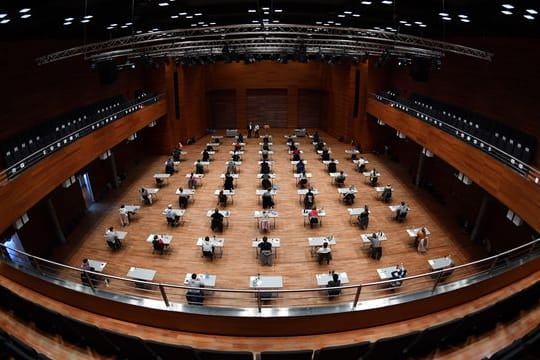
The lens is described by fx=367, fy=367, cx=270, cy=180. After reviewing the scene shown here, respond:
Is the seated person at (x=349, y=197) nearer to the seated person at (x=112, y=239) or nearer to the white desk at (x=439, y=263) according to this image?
the white desk at (x=439, y=263)

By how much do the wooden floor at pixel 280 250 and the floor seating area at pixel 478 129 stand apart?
3.90m

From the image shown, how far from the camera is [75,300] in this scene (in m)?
7.21

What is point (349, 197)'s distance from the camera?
17000mm

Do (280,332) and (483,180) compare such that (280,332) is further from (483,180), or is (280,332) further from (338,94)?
(338,94)

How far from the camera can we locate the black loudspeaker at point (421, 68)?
14.4m

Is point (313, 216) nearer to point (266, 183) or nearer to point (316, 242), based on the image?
point (316, 242)

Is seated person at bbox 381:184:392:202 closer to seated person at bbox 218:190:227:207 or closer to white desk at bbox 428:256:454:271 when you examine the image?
white desk at bbox 428:256:454:271

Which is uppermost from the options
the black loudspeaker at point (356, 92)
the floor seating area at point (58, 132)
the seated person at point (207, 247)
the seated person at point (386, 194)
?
the floor seating area at point (58, 132)

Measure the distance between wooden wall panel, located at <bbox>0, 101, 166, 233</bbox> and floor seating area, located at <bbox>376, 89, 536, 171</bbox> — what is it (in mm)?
14216

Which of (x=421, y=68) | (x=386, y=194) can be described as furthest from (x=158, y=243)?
(x=421, y=68)

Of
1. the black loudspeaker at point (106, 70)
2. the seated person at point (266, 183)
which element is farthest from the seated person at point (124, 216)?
the seated person at point (266, 183)

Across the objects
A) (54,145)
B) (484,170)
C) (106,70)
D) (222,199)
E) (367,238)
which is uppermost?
(106,70)

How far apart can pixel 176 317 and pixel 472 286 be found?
563 centimetres

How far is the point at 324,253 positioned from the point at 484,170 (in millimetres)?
6043
